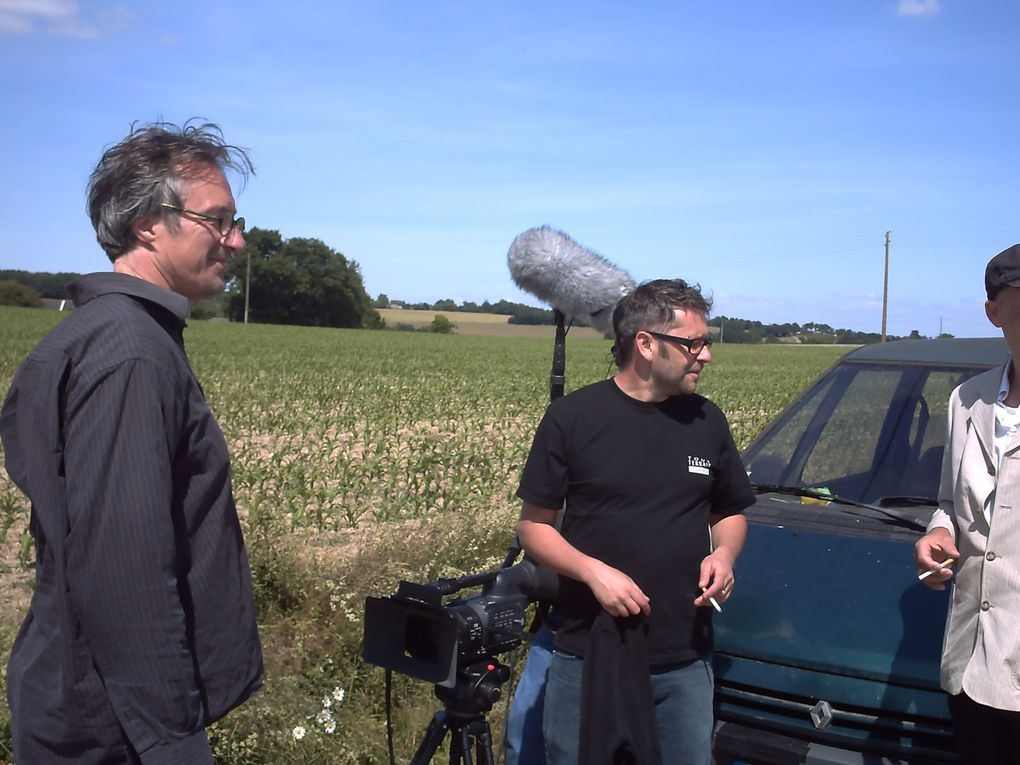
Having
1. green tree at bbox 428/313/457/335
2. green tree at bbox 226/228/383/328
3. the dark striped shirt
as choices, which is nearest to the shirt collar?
the dark striped shirt

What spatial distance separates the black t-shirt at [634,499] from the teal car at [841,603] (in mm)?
288

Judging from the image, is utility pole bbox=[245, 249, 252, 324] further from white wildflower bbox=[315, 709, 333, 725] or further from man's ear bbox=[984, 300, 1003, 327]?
man's ear bbox=[984, 300, 1003, 327]

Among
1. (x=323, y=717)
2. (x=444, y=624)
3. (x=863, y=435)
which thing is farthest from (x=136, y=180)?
(x=863, y=435)

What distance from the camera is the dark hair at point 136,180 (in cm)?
203

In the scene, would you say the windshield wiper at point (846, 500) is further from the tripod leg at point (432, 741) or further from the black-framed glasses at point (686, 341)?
the tripod leg at point (432, 741)

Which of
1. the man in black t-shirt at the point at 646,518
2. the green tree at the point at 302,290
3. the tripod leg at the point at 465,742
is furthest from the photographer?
the green tree at the point at 302,290

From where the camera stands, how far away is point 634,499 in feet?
9.10

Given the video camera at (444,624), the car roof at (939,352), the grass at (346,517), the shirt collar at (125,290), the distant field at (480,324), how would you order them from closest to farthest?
the shirt collar at (125,290)
the video camera at (444,624)
the car roof at (939,352)
the grass at (346,517)
the distant field at (480,324)

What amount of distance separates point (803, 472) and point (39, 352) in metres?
2.88

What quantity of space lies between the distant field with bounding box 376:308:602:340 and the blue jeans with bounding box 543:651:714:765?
70376 millimetres

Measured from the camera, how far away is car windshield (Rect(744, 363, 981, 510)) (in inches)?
148

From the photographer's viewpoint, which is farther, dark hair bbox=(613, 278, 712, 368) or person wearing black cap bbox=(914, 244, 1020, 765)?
dark hair bbox=(613, 278, 712, 368)

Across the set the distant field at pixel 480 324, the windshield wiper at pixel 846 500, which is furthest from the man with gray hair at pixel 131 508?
the distant field at pixel 480 324

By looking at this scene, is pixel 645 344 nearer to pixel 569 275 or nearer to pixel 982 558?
pixel 569 275
